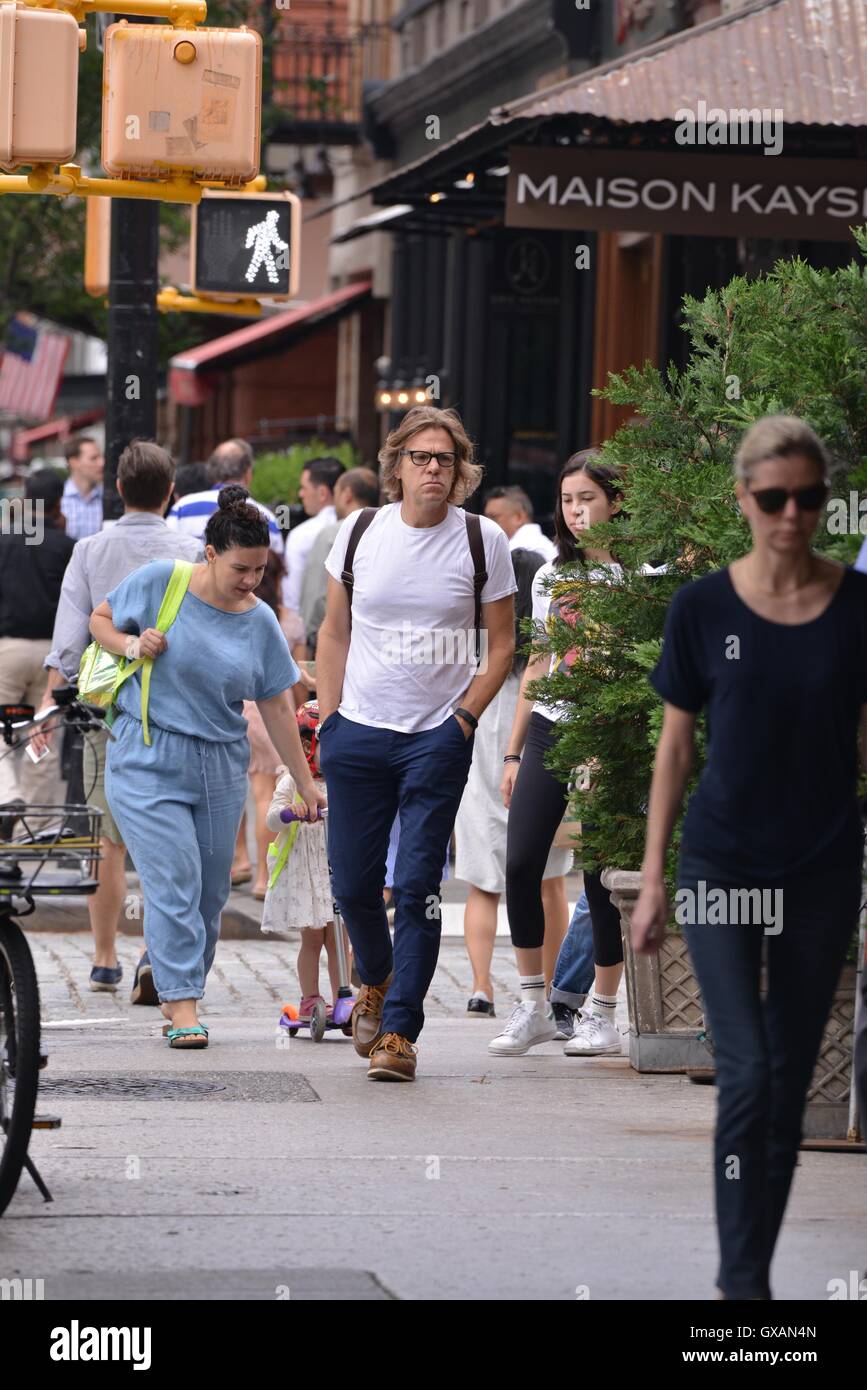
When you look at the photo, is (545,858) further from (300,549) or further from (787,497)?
(300,549)

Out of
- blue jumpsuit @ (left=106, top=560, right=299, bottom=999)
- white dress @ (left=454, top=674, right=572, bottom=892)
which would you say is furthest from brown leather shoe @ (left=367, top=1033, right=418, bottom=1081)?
white dress @ (left=454, top=674, right=572, bottom=892)

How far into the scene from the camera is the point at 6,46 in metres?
9.73

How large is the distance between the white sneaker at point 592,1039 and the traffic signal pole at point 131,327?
15.8 feet

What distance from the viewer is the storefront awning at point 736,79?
12602 mm

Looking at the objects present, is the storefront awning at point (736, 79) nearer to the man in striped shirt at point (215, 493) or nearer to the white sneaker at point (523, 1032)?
the man in striped shirt at point (215, 493)

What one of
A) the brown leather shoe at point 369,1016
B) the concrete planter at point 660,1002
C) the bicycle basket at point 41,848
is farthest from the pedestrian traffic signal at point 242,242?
the bicycle basket at point 41,848

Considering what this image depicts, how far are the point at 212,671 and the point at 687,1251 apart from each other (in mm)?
3589

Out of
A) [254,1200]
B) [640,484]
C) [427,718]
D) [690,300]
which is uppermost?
[690,300]

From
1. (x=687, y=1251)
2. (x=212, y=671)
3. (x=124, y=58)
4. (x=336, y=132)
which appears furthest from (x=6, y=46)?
(x=336, y=132)

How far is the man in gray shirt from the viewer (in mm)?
10328

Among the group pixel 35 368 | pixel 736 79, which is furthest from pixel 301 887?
pixel 35 368

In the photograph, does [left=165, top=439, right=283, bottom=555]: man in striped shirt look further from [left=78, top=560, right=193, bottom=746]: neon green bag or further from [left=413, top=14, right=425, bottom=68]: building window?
→ [left=413, top=14, right=425, bottom=68]: building window

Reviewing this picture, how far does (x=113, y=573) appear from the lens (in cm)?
1046
